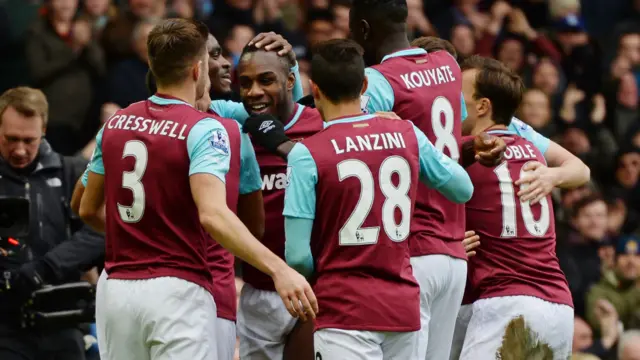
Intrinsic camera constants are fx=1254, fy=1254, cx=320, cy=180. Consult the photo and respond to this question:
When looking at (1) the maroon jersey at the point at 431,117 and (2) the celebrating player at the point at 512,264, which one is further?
(2) the celebrating player at the point at 512,264

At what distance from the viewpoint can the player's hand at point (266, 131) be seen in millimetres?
6266

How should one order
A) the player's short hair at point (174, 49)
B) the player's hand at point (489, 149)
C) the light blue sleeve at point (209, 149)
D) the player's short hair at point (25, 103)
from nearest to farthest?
the light blue sleeve at point (209, 149), the player's short hair at point (174, 49), the player's hand at point (489, 149), the player's short hair at point (25, 103)

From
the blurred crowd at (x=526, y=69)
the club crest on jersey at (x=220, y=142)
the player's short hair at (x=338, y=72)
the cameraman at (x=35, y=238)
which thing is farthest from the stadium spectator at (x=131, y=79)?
the club crest on jersey at (x=220, y=142)

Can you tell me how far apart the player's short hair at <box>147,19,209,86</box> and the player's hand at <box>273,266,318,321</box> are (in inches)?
44.6

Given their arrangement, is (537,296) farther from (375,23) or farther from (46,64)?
(46,64)

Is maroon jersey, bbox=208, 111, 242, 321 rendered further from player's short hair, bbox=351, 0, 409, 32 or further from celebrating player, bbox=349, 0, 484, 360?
player's short hair, bbox=351, 0, 409, 32

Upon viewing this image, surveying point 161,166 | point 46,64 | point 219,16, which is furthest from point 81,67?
point 161,166

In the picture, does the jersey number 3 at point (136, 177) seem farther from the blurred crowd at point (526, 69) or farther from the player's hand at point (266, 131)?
the blurred crowd at point (526, 69)

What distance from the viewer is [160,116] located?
586 centimetres

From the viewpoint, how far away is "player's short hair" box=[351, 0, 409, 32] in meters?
6.81

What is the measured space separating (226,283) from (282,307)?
1.22 ft

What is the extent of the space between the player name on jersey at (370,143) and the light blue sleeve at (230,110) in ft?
3.71

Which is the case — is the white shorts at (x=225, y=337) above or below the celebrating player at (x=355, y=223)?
below

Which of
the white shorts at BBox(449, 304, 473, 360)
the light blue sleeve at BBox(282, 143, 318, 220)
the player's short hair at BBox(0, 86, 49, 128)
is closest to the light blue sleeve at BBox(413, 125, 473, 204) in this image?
the light blue sleeve at BBox(282, 143, 318, 220)
